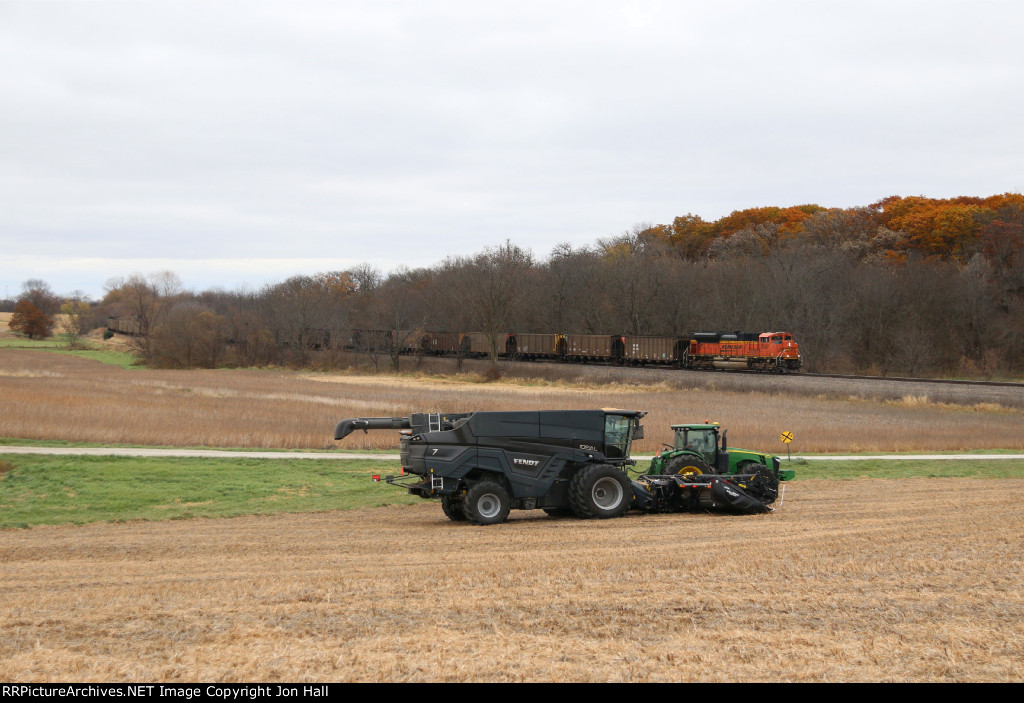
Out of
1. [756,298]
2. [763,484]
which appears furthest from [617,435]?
[756,298]

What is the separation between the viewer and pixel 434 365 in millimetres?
95438

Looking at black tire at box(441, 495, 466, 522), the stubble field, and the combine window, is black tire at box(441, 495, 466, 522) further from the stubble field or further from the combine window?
the combine window

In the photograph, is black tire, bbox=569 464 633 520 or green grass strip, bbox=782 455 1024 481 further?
green grass strip, bbox=782 455 1024 481

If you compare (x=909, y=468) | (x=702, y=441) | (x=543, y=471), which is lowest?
(x=909, y=468)

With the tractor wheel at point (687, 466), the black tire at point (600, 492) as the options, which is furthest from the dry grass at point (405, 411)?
the black tire at point (600, 492)

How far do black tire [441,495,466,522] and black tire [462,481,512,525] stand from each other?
0.48 meters

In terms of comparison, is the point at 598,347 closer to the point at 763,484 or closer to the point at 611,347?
the point at 611,347

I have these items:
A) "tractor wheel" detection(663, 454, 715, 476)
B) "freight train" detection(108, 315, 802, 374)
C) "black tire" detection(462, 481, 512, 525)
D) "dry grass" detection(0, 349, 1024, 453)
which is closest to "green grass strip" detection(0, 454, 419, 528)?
"black tire" detection(462, 481, 512, 525)

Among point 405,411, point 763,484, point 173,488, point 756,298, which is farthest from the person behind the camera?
point 756,298

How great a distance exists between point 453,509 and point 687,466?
5.45 meters

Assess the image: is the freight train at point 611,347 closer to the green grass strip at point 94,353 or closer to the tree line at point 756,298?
the tree line at point 756,298

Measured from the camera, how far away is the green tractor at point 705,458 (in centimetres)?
2038

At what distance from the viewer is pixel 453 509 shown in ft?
61.7

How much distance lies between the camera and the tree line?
85188 mm
